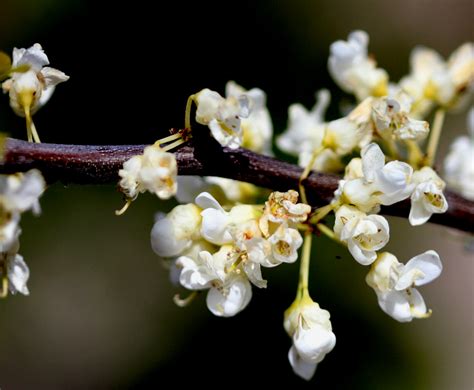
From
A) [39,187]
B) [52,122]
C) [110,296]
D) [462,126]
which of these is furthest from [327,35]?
[39,187]

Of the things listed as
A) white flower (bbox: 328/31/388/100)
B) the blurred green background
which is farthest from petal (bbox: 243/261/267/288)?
the blurred green background

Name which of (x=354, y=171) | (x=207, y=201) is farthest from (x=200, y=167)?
(x=354, y=171)

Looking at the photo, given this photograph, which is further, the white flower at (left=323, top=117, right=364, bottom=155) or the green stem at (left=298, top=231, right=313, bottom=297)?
the white flower at (left=323, top=117, right=364, bottom=155)

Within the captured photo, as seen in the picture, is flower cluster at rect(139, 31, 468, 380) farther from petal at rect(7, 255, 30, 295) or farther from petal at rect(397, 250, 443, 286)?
petal at rect(7, 255, 30, 295)

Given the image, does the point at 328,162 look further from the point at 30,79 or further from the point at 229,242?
the point at 30,79

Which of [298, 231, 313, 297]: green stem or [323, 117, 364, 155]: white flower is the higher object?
[323, 117, 364, 155]: white flower

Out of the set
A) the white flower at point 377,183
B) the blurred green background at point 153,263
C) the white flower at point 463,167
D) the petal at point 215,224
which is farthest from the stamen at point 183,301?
the blurred green background at point 153,263

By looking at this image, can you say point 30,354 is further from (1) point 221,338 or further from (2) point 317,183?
(2) point 317,183
